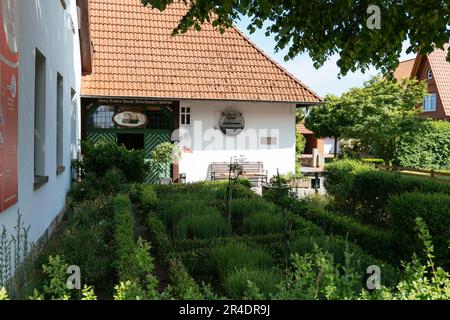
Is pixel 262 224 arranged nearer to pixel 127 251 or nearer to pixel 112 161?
pixel 127 251

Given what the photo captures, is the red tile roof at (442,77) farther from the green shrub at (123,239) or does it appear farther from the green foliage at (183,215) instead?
the green shrub at (123,239)

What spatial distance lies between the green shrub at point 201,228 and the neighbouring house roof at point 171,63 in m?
10.1

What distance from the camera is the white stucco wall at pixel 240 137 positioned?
17750 mm

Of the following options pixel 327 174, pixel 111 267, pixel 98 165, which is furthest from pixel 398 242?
pixel 98 165

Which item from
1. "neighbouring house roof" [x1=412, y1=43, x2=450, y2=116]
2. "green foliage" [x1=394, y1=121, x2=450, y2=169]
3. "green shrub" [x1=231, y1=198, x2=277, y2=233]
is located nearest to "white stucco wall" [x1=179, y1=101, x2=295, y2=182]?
"green foliage" [x1=394, y1=121, x2=450, y2=169]

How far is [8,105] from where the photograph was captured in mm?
4770

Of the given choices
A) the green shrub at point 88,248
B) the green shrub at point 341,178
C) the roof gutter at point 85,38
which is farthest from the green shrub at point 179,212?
the roof gutter at point 85,38

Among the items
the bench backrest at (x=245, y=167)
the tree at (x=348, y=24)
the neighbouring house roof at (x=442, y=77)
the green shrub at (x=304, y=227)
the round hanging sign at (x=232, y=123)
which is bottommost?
the green shrub at (x=304, y=227)

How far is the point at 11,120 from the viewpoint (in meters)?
4.90

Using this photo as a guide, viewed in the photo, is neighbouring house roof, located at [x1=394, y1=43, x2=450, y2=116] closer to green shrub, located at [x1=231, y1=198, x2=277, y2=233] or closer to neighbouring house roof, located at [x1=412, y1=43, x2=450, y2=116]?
neighbouring house roof, located at [x1=412, y1=43, x2=450, y2=116]

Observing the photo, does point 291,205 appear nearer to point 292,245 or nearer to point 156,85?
point 292,245

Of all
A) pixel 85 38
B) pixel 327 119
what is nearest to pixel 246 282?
pixel 85 38

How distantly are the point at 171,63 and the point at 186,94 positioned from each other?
5.91 ft
